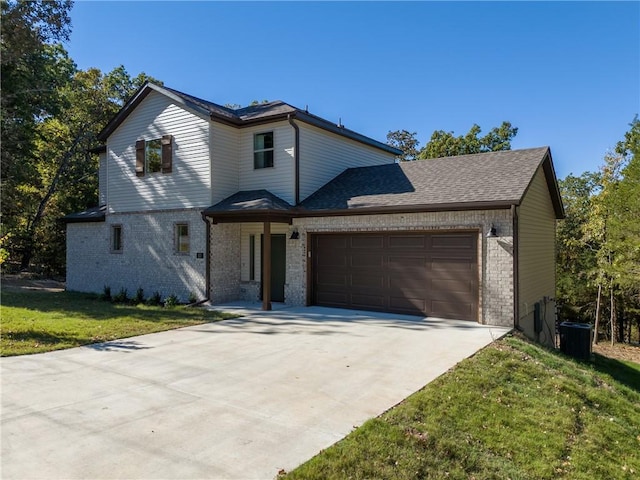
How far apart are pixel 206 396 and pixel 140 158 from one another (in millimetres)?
12542

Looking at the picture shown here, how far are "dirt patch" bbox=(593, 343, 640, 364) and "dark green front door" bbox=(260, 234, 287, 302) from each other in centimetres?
1442

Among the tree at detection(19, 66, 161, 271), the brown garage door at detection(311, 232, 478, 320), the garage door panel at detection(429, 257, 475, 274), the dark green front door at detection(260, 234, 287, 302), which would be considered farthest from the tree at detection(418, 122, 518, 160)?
the tree at detection(19, 66, 161, 271)

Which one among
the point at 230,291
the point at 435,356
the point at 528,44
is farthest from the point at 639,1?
the point at 230,291

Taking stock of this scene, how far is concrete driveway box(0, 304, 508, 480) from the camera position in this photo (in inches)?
150

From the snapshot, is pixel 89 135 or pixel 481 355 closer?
pixel 481 355

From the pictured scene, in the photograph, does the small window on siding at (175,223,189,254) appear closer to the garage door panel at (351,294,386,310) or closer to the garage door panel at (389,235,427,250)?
the garage door panel at (351,294,386,310)

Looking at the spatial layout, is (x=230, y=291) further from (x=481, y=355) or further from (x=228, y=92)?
(x=228, y=92)

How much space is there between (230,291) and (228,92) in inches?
764

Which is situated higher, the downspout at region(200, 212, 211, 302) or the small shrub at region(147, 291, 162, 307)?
the downspout at region(200, 212, 211, 302)

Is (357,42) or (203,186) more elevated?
(357,42)

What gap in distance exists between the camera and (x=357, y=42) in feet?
49.3

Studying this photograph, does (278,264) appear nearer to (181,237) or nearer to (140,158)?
(181,237)

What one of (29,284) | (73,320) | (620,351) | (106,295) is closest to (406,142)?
(620,351)

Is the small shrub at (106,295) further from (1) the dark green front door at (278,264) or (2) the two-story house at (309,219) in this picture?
(1) the dark green front door at (278,264)
